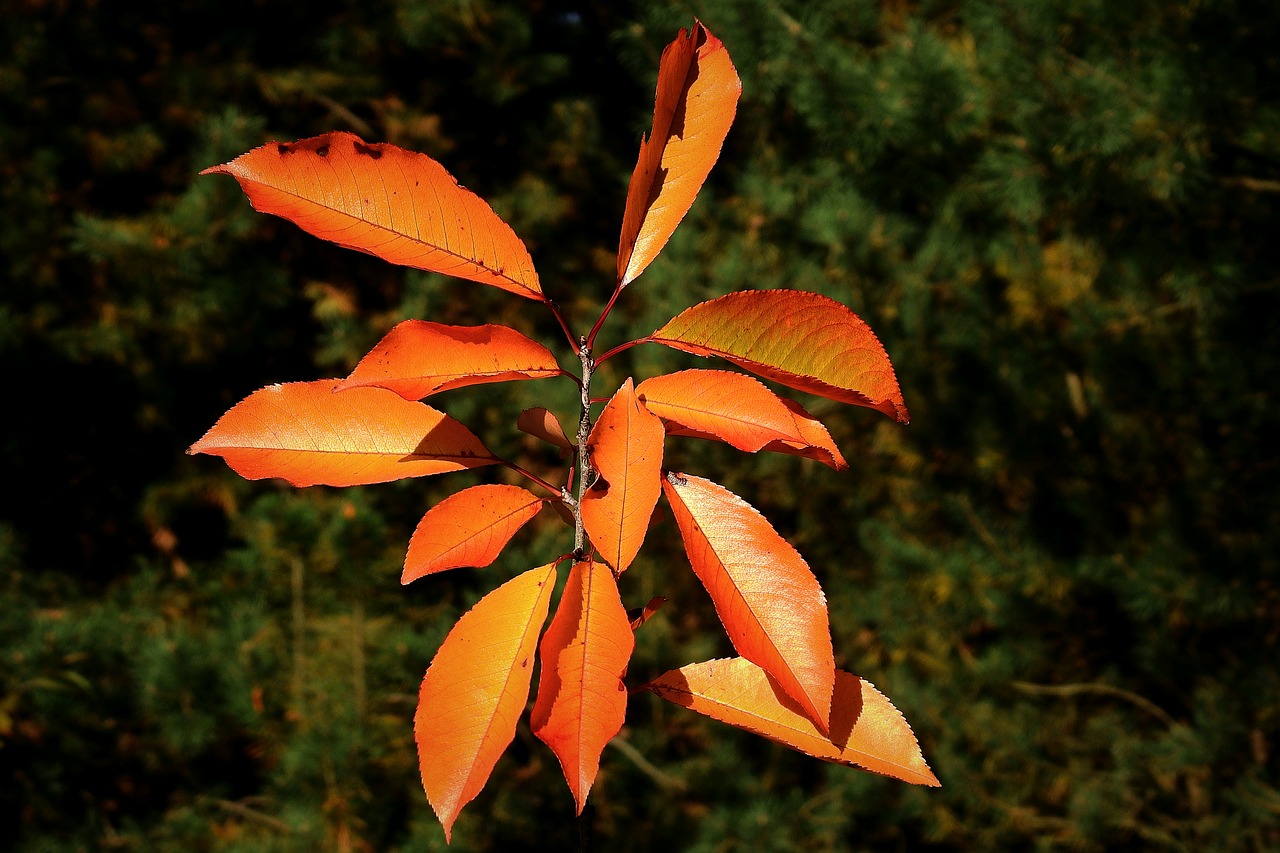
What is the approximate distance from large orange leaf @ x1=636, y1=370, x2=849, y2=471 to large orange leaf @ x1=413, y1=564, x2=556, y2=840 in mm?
98

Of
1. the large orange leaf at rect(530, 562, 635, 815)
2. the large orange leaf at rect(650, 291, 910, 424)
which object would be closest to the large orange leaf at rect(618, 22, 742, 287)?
the large orange leaf at rect(650, 291, 910, 424)

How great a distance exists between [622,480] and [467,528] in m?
0.10

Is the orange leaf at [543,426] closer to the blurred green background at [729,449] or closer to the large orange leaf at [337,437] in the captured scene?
the large orange leaf at [337,437]

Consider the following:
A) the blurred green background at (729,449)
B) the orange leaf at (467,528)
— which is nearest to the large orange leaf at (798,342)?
the orange leaf at (467,528)

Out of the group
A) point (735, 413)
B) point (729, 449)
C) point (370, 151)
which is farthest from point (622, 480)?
point (729, 449)

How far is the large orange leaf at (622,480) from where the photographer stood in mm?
335

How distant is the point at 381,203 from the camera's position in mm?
376

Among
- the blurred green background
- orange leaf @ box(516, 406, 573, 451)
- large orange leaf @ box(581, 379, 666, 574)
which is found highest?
large orange leaf @ box(581, 379, 666, 574)

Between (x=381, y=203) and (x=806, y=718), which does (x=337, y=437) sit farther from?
(x=806, y=718)

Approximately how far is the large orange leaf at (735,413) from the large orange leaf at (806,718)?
10 cm

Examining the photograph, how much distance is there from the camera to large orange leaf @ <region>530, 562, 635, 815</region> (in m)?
0.36

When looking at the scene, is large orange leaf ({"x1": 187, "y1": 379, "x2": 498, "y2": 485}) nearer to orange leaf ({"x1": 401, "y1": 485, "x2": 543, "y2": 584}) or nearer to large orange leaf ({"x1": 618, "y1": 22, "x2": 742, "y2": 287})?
orange leaf ({"x1": 401, "y1": 485, "x2": 543, "y2": 584})

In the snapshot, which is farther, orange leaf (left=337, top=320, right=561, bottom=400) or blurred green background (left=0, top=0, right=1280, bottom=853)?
blurred green background (left=0, top=0, right=1280, bottom=853)

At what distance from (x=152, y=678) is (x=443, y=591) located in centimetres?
53
